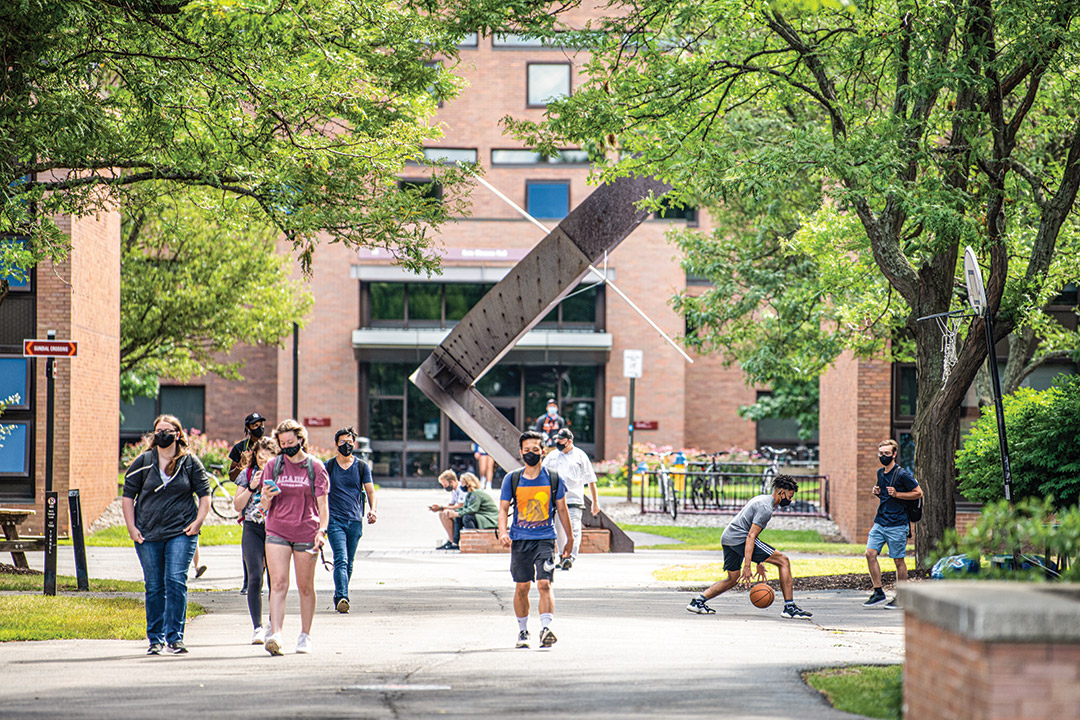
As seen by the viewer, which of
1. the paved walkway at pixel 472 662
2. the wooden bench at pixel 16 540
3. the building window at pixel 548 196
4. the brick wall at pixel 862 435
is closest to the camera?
the paved walkway at pixel 472 662

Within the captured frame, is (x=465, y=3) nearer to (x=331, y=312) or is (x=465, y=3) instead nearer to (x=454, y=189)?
(x=454, y=189)

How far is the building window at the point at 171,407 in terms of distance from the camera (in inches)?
1640

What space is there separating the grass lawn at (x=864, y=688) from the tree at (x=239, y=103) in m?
6.40

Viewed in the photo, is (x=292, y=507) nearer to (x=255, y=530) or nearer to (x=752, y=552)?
(x=255, y=530)

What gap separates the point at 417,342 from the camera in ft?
125

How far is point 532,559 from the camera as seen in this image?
Answer: 973cm

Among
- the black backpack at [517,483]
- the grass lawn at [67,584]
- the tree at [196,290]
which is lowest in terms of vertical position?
the grass lawn at [67,584]

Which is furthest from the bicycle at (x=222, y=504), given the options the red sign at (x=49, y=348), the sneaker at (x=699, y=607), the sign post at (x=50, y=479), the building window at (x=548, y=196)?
the building window at (x=548, y=196)

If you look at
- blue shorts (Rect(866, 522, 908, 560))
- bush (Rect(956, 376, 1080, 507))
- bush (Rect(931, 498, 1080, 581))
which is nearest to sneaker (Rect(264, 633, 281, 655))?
bush (Rect(931, 498, 1080, 581))

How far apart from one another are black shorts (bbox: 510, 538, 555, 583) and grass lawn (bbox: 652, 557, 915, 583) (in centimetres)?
558

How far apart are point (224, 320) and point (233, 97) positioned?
16621 mm

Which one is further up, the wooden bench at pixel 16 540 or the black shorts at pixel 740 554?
the black shorts at pixel 740 554

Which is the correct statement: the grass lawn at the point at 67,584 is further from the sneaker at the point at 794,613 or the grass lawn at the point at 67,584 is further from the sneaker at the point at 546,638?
the sneaker at the point at 794,613

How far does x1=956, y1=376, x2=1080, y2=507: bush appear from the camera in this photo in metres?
13.0
